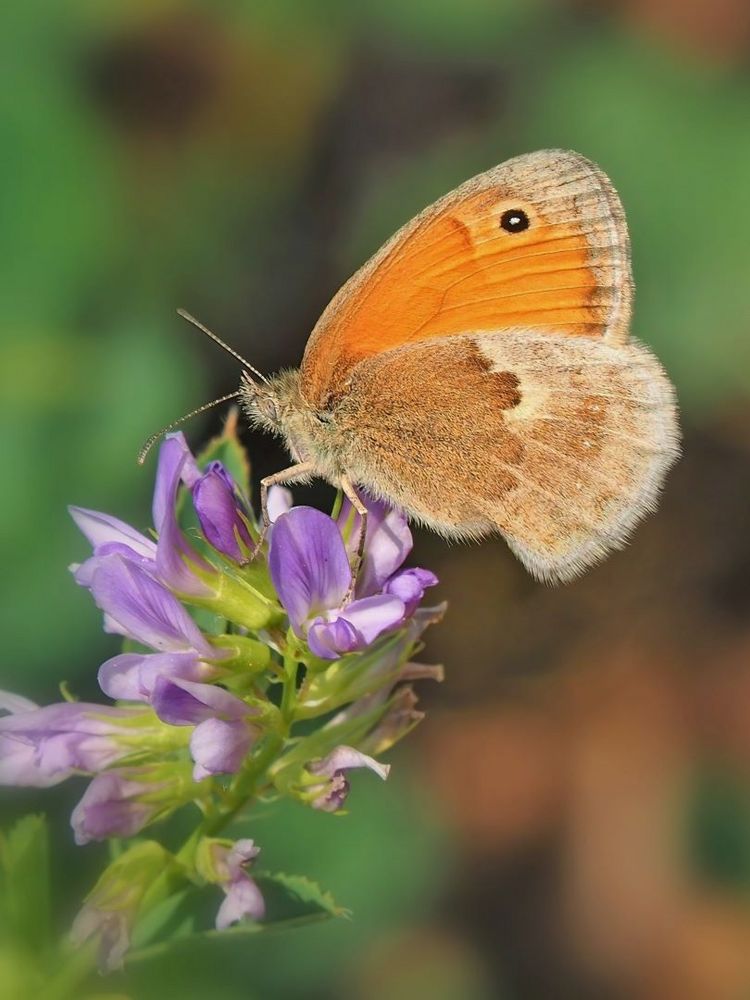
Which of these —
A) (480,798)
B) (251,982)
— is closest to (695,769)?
(480,798)

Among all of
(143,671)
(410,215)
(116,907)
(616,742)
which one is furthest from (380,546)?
(616,742)

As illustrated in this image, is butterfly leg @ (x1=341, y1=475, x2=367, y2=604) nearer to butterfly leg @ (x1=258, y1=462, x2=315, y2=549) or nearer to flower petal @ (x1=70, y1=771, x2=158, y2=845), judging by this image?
butterfly leg @ (x1=258, y1=462, x2=315, y2=549)

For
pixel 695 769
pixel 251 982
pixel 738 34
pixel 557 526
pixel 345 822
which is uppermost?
pixel 738 34

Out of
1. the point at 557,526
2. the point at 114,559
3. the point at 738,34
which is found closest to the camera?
the point at 114,559

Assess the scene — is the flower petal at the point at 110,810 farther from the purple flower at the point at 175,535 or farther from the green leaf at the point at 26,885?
the purple flower at the point at 175,535

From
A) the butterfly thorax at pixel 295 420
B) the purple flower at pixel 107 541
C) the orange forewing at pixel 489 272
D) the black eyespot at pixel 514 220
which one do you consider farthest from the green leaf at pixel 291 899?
the black eyespot at pixel 514 220

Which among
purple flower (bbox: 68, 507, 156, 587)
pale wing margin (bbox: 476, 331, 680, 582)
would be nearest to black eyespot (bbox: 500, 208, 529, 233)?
pale wing margin (bbox: 476, 331, 680, 582)

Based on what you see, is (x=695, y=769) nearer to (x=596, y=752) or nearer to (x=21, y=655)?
(x=596, y=752)
